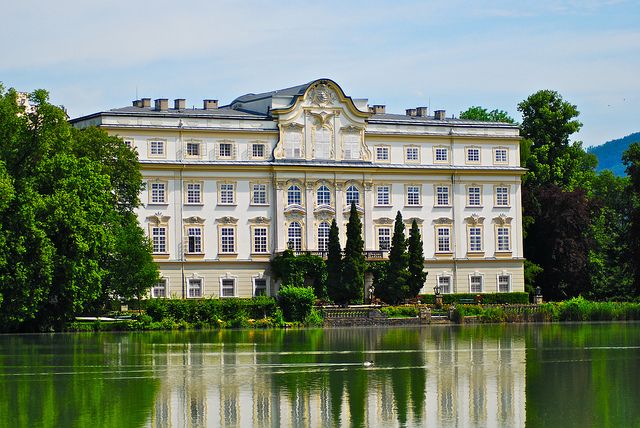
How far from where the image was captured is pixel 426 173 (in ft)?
253

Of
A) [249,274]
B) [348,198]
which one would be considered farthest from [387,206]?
[249,274]

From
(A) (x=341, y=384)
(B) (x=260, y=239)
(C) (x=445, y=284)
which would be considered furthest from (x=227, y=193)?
(A) (x=341, y=384)

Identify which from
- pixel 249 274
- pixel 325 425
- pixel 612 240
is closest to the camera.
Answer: pixel 325 425

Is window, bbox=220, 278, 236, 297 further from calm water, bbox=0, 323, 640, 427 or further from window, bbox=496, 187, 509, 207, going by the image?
calm water, bbox=0, 323, 640, 427

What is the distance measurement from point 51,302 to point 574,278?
108 feet

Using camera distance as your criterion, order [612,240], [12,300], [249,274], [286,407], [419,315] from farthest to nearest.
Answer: [612,240], [249,274], [419,315], [12,300], [286,407]

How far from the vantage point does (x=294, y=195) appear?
245 ft

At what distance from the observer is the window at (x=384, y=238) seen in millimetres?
76000

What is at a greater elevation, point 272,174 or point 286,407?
point 272,174

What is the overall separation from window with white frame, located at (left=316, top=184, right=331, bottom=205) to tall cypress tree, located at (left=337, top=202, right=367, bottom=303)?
430 cm

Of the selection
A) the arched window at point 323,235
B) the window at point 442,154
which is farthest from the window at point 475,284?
the arched window at point 323,235

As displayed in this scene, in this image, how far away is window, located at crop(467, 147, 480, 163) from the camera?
77.8 metres

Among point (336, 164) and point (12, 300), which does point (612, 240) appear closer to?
point (336, 164)

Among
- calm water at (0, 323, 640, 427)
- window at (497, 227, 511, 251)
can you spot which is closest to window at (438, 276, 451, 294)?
window at (497, 227, 511, 251)
